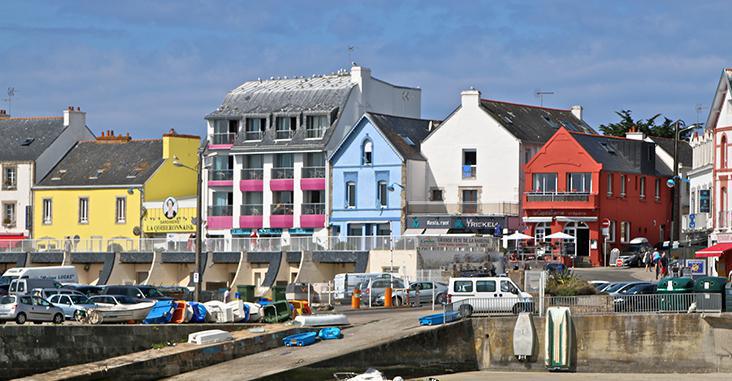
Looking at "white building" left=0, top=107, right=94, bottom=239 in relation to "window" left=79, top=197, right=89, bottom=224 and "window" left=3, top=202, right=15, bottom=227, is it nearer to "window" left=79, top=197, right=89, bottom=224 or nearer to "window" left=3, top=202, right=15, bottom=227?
"window" left=3, top=202, right=15, bottom=227

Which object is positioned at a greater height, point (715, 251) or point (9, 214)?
point (9, 214)

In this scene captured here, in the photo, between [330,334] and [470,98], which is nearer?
[330,334]

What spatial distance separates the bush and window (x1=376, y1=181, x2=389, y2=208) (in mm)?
29834

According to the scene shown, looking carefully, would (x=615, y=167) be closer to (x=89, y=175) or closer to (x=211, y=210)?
(x=211, y=210)

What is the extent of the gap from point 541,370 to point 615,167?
36272 millimetres

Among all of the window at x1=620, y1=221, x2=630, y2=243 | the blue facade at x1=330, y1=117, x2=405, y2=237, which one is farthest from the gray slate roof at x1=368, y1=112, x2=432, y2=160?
the window at x1=620, y1=221, x2=630, y2=243

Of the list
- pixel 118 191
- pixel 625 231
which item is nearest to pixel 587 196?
pixel 625 231

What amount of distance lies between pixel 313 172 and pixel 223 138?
23.6 ft

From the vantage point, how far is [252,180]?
89750 mm

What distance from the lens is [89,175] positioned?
313 ft

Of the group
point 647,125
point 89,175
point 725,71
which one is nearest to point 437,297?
point 725,71

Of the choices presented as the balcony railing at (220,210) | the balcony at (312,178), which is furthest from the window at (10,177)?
the balcony at (312,178)

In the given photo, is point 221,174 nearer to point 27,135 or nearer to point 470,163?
point 27,135

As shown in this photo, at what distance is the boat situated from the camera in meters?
49.5
